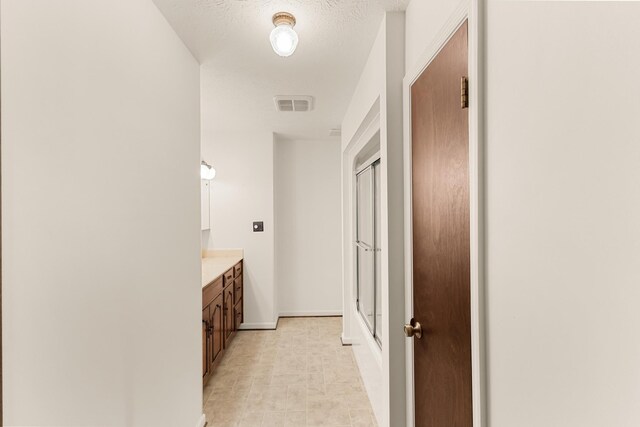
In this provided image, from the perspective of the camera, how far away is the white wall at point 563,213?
21.2 inches

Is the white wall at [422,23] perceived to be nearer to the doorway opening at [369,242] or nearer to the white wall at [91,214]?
the doorway opening at [369,242]

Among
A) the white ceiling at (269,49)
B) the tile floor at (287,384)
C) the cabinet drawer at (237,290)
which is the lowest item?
the tile floor at (287,384)

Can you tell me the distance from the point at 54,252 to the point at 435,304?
124 cm

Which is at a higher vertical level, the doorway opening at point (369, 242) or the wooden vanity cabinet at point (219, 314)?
the doorway opening at point (369, 242)

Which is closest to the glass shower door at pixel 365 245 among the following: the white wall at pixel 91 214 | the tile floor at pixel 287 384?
the tile floor at pixel 287 384

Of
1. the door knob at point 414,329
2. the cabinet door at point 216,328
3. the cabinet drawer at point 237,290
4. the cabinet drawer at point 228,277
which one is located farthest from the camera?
the cabinet drawer at point 237,290

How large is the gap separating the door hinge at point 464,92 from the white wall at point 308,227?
3620 millimetres

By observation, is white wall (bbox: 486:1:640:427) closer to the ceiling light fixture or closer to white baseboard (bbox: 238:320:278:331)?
the ceiling light fixture

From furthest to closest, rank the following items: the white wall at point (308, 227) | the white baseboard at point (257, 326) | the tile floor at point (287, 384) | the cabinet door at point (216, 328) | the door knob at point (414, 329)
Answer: the white wall at point (308, 227) < the white baseboard at point (257, 326) < the cabinet door at point (216, 328) < the tile floor at point (287, 384) < the door knob at point (414, 329)

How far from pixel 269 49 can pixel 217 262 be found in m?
2.51

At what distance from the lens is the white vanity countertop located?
2972mm

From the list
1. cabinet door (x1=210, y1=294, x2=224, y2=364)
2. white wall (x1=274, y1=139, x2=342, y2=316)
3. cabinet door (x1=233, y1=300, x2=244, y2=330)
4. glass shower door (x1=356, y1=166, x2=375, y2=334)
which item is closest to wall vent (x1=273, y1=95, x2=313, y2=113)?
glass shower door (x1=356, y1=166, x2=375, y2=334)

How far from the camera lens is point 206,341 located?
2.71 m

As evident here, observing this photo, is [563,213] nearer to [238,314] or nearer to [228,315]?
[228,315]
